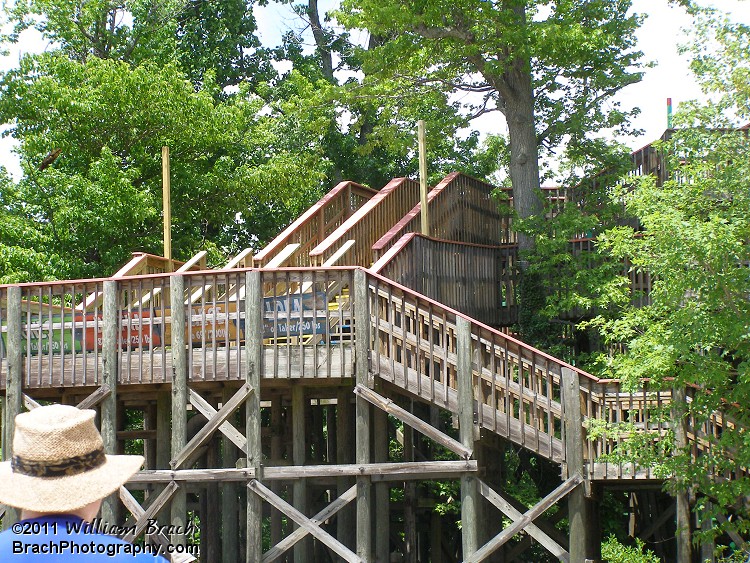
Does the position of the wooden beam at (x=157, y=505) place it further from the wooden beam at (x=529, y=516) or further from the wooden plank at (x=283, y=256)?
the wooden beam at (x=529, y=516)

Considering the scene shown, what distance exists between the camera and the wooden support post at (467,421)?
12.4m

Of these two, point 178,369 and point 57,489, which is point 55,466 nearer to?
point 57,489

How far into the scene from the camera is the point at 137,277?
519 inches

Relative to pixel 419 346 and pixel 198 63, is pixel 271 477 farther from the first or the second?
pixel 198 63

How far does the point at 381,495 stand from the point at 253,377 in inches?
102

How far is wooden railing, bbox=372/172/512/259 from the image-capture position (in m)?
16.7

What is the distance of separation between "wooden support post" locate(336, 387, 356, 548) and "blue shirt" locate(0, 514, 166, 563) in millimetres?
11752

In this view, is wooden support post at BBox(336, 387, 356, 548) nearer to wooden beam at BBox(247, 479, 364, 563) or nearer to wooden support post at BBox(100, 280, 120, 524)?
wooden beam at BBox(247, 479, 364, 563)

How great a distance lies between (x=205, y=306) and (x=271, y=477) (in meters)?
2.17

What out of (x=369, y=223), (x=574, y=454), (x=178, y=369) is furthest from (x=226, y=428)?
(x=369, y=223)

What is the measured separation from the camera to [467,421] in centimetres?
1245

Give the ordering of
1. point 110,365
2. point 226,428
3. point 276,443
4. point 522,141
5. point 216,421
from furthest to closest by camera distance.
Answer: point 522,141 < point 276,443 < point 110,365 < point 226,428 < point 216,421

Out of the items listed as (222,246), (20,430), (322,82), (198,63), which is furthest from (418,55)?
(20,430)

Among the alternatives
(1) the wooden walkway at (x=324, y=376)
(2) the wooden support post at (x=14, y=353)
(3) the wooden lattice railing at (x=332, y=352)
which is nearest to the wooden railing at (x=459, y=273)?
(1) the wooden walkway at (x=324, y=376)
